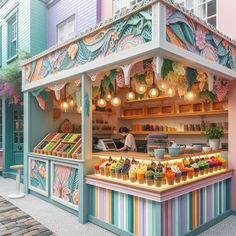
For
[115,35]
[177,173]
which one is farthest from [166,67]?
[177,173]

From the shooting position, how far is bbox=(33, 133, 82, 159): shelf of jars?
508 centimetres

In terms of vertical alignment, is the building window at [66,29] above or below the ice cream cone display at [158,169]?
above

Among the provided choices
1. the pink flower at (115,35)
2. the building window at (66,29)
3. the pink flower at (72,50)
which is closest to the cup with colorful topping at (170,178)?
the pink flower at (115,35)

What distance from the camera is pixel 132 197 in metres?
3.84

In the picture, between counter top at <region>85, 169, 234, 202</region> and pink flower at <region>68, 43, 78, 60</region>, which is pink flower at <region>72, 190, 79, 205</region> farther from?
pink flower at <region>68, 43, 78, 60</region>

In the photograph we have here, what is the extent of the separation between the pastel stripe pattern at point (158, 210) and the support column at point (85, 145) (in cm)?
13

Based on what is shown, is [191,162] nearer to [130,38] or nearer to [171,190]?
[171,190]

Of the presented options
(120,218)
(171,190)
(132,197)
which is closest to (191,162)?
(171,190)

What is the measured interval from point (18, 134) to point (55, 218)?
4.69 m

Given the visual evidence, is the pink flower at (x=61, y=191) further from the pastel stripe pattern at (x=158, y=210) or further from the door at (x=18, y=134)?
the door at (x=18, y=134)

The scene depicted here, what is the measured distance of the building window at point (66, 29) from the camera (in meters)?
7.94

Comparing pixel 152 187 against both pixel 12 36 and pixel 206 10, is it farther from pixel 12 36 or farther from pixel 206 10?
pixel 12 36

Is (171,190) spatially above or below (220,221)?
above

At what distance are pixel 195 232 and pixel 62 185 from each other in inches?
104
